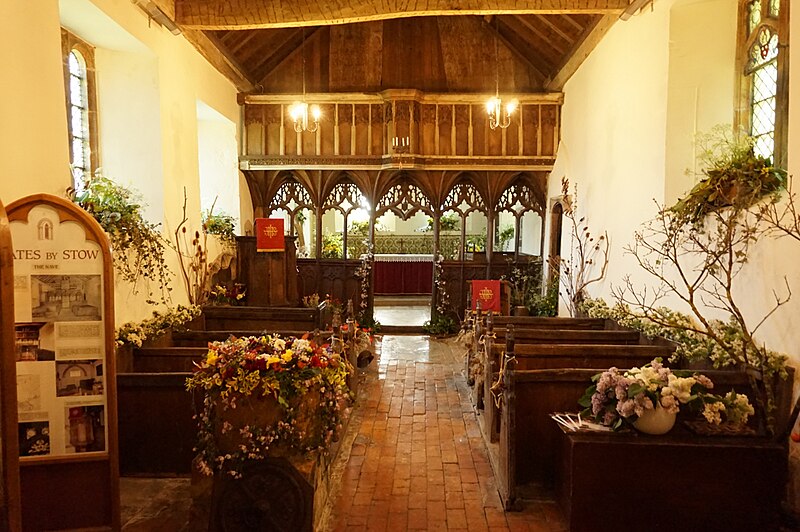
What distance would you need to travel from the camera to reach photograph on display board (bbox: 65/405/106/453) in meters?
3.08

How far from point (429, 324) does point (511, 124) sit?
353cm

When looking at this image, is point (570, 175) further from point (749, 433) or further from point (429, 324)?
point (749, 433)

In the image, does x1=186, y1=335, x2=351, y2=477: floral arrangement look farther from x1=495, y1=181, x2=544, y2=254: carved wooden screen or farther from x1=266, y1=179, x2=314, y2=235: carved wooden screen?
x1=495, y1=181, x2=544, y2=254: carved wooden screen

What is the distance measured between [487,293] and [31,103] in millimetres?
5835

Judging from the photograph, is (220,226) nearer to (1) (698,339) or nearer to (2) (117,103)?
(2) (117,103)

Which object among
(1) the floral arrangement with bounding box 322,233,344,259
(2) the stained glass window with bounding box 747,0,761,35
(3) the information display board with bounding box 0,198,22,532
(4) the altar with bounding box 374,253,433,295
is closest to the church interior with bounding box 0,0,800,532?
(3) the information display board with bounding box 0,198,22,532

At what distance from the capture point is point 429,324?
944 cm

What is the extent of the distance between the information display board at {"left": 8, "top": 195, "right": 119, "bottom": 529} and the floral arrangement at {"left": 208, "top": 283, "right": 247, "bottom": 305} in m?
3.89

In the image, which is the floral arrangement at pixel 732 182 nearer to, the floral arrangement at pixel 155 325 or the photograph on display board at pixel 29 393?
the photograph on display board at pixel 29 393

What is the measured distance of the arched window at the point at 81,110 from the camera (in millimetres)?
5160

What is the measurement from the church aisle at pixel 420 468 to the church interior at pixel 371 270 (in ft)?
0.10

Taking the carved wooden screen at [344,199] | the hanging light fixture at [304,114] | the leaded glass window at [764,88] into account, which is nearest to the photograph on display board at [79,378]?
the leaded glass window at [764,88]

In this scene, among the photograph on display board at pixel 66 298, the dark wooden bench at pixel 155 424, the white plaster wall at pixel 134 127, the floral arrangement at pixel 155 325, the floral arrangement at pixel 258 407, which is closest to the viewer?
the floral arrangement at pixel 258 407

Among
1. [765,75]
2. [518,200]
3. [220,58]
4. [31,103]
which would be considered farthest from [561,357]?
[220,58]
